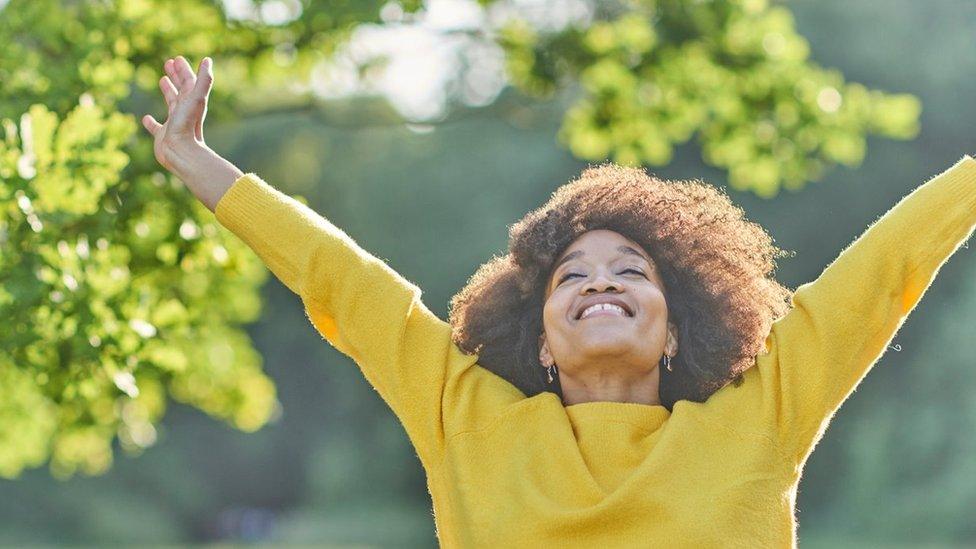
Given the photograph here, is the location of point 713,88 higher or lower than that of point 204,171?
higher

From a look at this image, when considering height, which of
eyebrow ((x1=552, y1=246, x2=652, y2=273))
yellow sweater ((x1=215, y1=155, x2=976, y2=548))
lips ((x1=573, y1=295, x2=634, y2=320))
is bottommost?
yellow sweater ((x1=215, y1=155, x2=976, y2=548))

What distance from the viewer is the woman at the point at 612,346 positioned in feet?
8.17

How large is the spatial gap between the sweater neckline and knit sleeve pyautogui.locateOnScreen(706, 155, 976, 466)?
10cm

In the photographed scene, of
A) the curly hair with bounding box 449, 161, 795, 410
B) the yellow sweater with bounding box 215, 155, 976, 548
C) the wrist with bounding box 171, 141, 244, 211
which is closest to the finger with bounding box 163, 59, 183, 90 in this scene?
the wrist with bounding box 171, 141, 244, 211

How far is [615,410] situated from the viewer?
8.62 ft

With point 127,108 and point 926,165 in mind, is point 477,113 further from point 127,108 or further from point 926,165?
point 926,165

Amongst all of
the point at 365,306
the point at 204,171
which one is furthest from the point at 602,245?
the point at 204,171

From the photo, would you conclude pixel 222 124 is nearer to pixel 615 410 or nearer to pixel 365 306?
pixel 365 306

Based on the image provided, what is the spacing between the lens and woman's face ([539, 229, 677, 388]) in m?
2.64

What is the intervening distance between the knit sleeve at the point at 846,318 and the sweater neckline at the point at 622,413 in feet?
0.32

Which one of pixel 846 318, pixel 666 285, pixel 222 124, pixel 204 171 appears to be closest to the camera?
pixel 846 318

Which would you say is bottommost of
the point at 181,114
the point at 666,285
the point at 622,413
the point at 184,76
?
the point at 622,413

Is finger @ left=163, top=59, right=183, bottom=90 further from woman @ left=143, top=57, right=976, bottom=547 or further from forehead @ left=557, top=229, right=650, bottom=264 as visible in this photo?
forehead @ left=557, top=229, right=650, bottom=264

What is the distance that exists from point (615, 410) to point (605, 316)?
17cm
